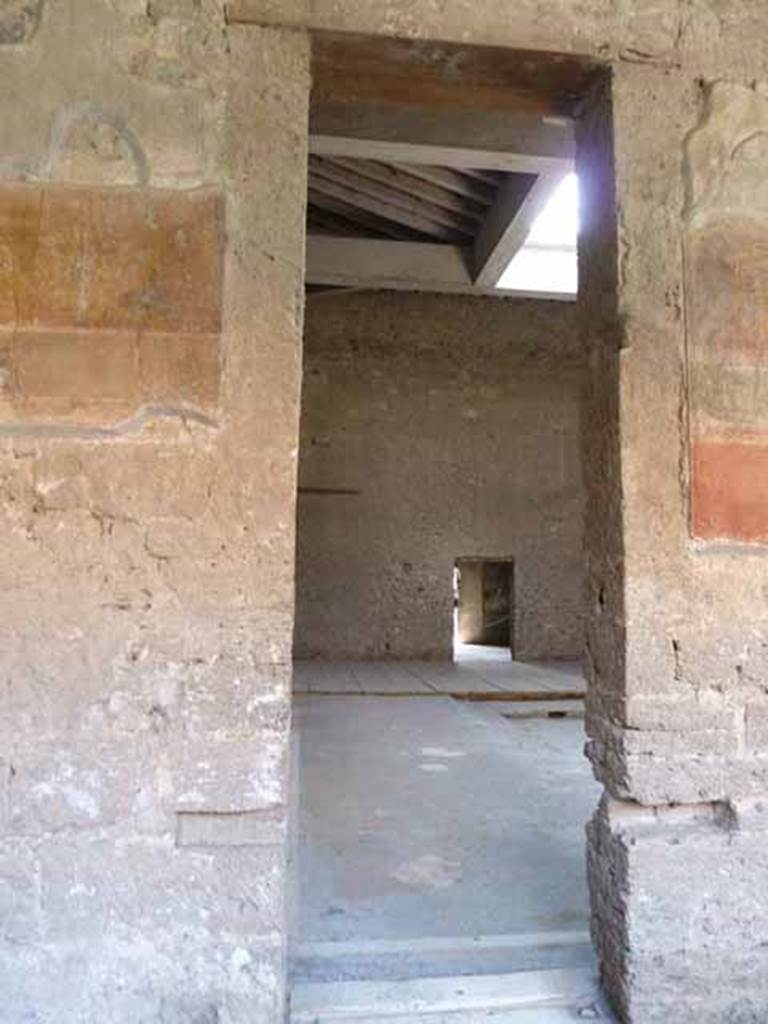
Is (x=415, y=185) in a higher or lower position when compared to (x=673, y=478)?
higher

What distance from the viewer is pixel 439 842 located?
10.3 ft

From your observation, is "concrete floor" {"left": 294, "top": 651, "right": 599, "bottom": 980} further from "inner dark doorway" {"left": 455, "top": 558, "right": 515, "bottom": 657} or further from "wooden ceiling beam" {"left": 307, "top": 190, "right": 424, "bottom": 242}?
"inner dark doorway" {"left": 455, "top": 558, "right": 515, "bottom": 657}

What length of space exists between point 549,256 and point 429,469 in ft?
12.1

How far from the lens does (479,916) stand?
245 centimetres

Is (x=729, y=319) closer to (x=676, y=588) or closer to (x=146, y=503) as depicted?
(x=676, y=588)

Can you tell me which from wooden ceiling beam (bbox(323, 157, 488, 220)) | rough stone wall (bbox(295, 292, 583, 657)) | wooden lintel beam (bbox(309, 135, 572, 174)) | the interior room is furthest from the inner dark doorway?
wooden lintel beam (bbox(309, 135, 572, 174))

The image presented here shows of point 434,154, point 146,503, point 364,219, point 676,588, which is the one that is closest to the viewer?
point 146,503

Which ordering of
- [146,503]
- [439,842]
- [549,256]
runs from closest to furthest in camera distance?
[146,503]
[439,842]
[549,256]

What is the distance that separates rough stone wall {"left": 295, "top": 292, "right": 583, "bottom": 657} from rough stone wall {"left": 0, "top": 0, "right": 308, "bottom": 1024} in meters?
7.62

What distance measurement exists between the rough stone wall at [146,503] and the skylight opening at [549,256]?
4085 millimetres

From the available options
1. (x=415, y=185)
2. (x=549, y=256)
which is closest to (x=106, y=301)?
(x=415, y=185)

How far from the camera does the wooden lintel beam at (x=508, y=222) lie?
5.23 m

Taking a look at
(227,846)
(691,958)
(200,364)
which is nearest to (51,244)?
(200,364)

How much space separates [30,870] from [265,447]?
1113mm
